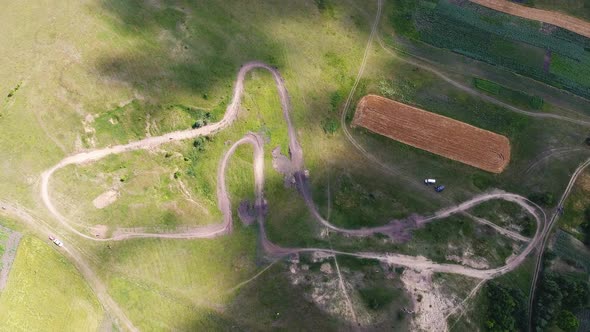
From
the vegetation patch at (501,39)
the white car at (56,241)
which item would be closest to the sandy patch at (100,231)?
the white car at (56,241)

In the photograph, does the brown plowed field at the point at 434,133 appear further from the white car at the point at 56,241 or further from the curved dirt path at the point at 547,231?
the white car at the point at 56,241

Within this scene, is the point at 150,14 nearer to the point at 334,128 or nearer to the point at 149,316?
the point at 334,128

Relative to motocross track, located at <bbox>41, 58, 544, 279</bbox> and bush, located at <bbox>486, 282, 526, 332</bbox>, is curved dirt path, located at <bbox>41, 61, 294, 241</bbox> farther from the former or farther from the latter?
bush, located at <bbox>486, 282, 526, 332</bbox>

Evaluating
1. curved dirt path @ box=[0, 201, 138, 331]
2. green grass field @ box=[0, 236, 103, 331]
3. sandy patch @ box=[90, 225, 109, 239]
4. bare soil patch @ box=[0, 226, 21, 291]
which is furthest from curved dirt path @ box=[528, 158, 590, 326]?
bare soil patch @ box=[0, 226, 21, 291]

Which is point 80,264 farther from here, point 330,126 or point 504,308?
point 504,308

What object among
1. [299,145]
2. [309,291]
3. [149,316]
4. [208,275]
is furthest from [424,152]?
[149,316]
